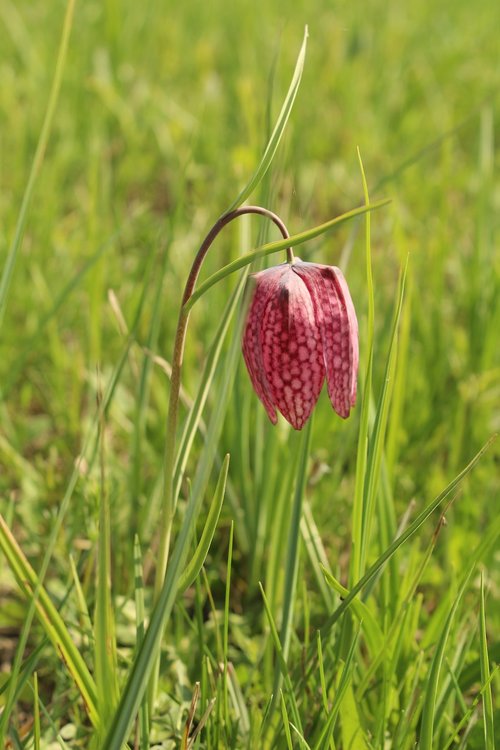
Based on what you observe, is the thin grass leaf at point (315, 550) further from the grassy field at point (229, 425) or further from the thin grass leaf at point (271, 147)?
the thin grass leaf at point (271, 147)

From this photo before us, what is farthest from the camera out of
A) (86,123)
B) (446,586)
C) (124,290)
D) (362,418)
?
(86,123)

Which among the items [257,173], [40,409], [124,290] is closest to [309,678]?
[257,173]

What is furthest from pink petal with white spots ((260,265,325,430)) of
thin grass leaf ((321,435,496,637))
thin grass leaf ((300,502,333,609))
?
thin grass leaf ((300,502,333,609))

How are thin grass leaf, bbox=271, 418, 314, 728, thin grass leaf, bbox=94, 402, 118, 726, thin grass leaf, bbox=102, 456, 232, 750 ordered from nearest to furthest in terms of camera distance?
thin grass leaf, bbox=102, 456, 232, 750, thin grass leaf, bbox=94, 402, 118, 726, thin grass leaf, bbox=271, 418, 314, 728

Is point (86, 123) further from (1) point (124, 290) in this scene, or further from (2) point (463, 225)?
(2) point (463, 225)

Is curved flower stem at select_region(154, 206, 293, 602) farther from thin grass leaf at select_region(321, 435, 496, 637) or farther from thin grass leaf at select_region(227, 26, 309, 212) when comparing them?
thin grass leaf at select_region(321, 435, 496, 637)

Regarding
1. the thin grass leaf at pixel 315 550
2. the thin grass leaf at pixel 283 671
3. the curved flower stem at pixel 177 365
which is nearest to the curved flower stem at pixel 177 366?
the curved flower stem at pixel 177 365
